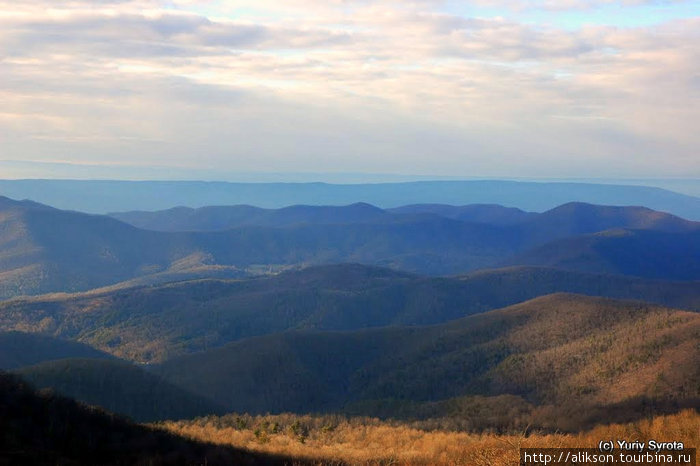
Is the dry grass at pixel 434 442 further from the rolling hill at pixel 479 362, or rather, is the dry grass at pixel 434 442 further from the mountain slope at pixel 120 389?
the mountain slope at pixel 120 389

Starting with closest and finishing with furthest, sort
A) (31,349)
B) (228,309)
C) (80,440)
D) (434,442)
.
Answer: (80,440)
(434,442)
(31,349)
(228,309)

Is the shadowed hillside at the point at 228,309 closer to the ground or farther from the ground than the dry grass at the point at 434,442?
closer to the ground

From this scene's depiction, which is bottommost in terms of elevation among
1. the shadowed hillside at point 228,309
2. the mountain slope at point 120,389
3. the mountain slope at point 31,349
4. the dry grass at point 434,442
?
the shadowed hillside at point 228,309

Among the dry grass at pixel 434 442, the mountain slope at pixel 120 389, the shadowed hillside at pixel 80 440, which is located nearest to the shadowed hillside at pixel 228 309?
the mountain slope at pixel 120 389

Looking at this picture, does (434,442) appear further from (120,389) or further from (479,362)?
(479,362)

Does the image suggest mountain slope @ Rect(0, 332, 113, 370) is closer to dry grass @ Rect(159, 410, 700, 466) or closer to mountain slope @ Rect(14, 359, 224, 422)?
mountain slope @ Rect(14, 359, 224, 422)

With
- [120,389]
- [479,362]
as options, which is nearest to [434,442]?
[120,389]

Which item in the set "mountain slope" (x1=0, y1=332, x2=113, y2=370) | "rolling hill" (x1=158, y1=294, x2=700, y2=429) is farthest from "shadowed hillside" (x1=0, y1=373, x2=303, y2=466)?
"mountain slope" (x1=0, y1=332, x2=113, y2=370)
